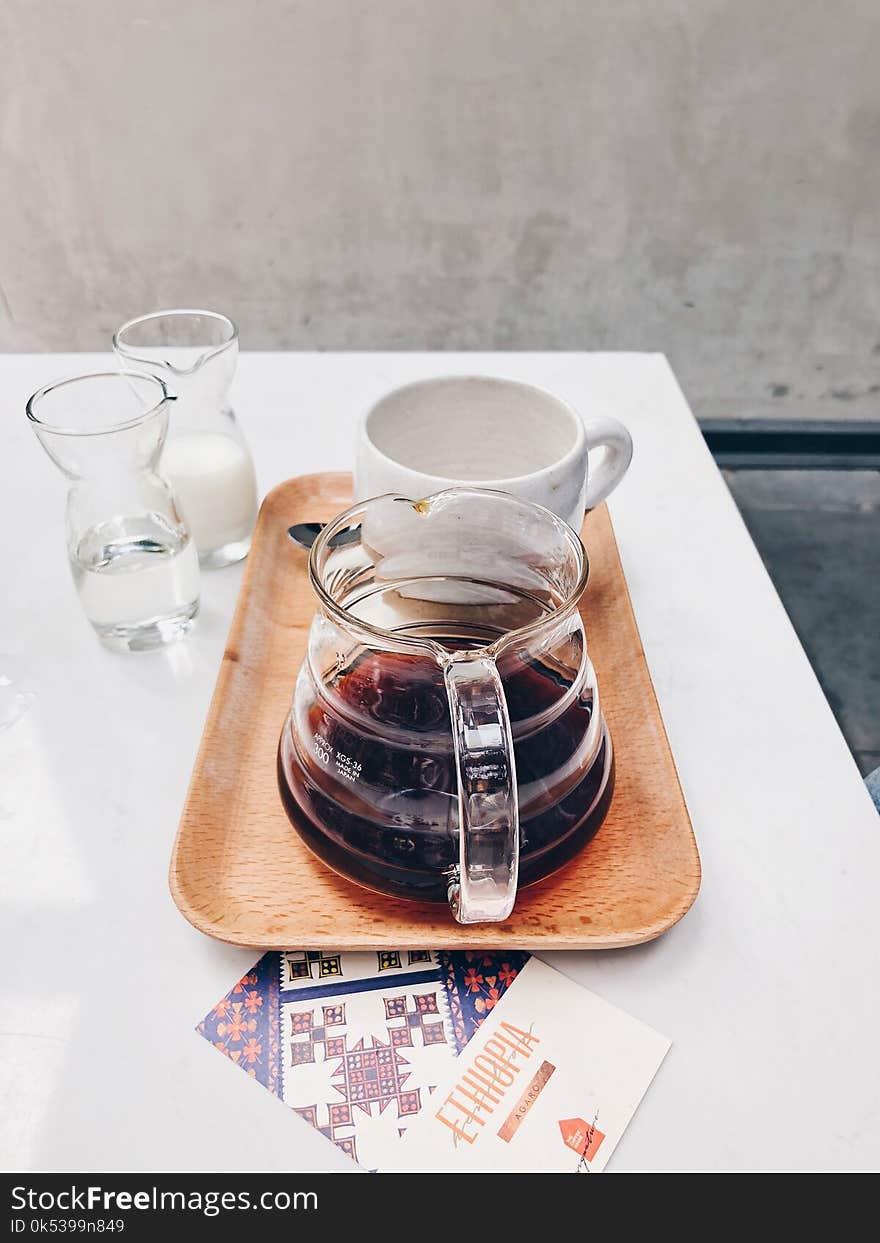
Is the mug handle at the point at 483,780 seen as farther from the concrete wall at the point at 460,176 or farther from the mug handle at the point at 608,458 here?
the concrete wall at the point at 460,176

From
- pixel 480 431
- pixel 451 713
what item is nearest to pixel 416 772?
pixel 451 713

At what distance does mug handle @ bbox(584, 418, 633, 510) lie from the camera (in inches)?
22.4

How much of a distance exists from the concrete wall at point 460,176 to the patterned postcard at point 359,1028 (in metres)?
1.50

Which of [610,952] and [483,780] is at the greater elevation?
[483,780]

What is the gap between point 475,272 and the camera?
5.65 feet

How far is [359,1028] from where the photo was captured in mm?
403

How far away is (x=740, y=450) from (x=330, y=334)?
2.70 ft

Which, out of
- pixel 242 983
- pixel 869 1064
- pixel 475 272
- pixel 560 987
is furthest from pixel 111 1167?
pixel 475 272

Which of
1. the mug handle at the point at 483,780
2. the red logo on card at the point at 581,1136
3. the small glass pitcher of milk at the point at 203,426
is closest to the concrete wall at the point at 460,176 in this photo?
the small glass pitcher of milk at the point at 203,426

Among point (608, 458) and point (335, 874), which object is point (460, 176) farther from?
point (335, 874)

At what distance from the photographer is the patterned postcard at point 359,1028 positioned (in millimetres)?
378

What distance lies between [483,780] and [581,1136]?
0.15 metres

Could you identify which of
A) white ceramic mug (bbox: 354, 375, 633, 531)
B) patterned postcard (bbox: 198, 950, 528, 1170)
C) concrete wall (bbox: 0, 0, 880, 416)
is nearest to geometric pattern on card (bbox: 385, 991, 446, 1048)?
patterned postcard (bbox: 198, 950, 528, 1170)

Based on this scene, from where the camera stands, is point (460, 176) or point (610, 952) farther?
point (460, 176)
